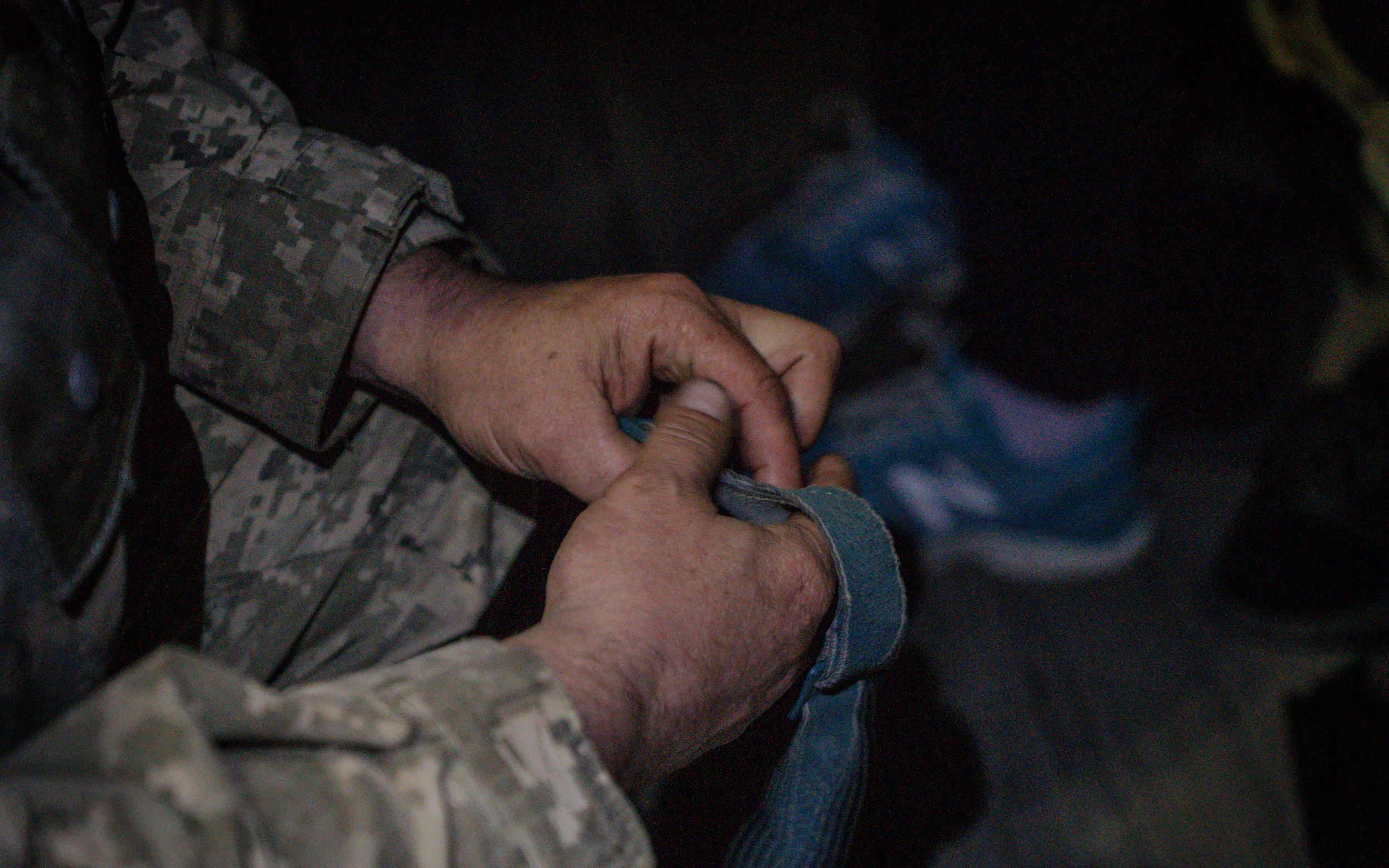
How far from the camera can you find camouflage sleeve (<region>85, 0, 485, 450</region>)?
527mm

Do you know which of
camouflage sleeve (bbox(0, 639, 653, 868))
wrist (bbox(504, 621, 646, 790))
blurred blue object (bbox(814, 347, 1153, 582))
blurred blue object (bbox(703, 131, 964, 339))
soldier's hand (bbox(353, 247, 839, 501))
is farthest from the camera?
blurred blue object (bbox(703, 131, 964, 339))

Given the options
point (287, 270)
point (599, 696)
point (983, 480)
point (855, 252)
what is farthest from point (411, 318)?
point (855, 252)

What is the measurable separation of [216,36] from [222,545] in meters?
0.61

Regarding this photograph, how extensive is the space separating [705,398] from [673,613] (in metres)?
0.16

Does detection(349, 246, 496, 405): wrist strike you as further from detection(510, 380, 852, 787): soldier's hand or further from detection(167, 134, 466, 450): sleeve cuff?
detection(510, 380, 852, 787): soldier's hand

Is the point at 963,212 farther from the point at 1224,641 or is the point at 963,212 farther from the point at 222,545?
the point at 222,545

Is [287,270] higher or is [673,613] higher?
[287,270]

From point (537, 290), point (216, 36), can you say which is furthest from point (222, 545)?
point (216, 36)

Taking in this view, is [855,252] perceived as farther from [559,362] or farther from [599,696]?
[599,696]

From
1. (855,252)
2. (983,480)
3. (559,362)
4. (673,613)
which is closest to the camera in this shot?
(673,613)

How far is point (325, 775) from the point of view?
0.29 meters

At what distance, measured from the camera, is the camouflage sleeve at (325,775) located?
247mm

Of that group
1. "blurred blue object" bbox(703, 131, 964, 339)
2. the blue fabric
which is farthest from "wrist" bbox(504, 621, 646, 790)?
"blurred blue object" bbox(703, 131, 964, 339)

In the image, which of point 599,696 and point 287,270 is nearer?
point 599,696
